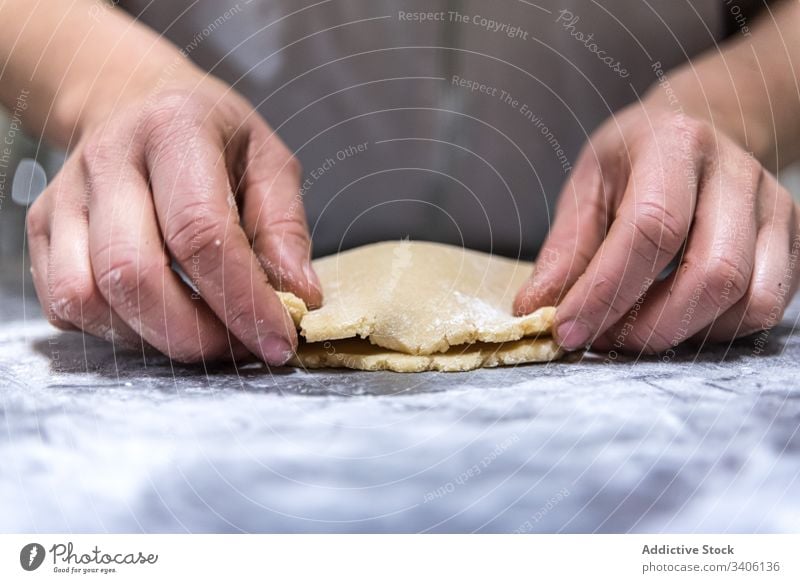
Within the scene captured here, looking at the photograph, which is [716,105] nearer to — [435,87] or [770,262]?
[770,262]

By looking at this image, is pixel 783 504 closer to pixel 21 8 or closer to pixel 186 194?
pixel 186 194

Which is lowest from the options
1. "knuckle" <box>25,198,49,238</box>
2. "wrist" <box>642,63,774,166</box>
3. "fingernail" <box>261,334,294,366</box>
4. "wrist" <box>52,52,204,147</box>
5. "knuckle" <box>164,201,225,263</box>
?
"fingernail" <box>261,334,294,366</box>

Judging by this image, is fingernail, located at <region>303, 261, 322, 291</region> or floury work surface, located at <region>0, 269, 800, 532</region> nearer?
floury work surface, located at <region>0, 269, 800, 532</region>

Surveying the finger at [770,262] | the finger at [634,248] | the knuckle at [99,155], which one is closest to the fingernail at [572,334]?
the finger at [634,248]

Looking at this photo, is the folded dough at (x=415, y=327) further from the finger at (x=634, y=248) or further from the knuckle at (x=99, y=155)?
the knuckle at (x=99, y=155)

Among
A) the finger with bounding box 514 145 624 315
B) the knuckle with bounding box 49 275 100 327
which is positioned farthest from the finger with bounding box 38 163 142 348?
the finger with bounding box 514 145 624 315

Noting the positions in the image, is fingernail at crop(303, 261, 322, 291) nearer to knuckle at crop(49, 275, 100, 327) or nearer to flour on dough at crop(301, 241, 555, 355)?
flour on dough at crop(301, 241, 555, 355)
